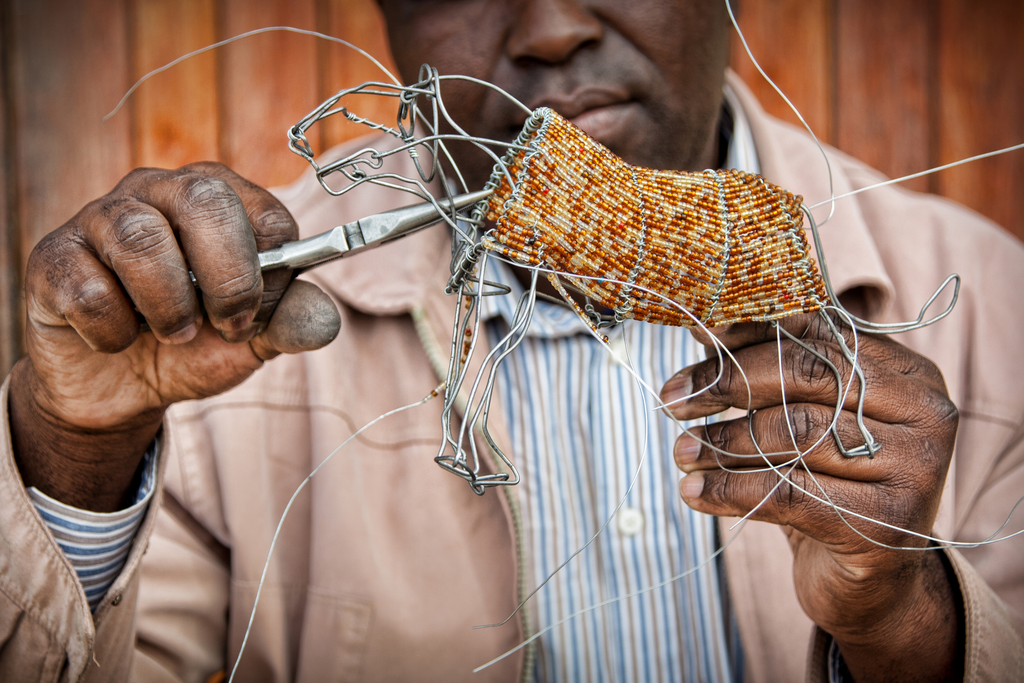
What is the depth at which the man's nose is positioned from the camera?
985mm

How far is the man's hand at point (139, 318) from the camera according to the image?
75cm

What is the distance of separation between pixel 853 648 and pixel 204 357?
1.01m

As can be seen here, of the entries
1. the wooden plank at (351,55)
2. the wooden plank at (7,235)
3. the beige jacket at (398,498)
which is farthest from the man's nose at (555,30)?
the wooden plank at (7,235)

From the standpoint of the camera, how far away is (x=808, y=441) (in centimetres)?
78

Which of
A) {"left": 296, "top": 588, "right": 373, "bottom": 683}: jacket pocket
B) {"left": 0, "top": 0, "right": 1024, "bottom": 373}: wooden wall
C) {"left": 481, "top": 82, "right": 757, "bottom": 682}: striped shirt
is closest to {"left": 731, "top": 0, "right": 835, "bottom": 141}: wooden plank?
{"left": 0, "top": 0, "right": 1024, "bottom": 373}: wooden wall

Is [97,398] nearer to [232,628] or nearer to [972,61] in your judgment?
[232,628]

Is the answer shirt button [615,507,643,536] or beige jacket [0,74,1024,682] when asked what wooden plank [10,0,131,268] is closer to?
beige jacket [0,74,1024,682]

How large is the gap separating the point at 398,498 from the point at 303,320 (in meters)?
0.57

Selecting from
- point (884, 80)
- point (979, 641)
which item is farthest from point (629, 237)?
point (884, 80)

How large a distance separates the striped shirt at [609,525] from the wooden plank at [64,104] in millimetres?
1185

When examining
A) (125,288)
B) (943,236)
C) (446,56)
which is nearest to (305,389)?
(125,288)

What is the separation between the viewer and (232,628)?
4.27ft

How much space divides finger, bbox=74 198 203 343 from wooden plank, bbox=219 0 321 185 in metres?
1.00

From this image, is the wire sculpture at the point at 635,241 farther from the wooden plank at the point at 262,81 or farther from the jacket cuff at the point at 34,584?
the wooden plank at the point at 262,81
